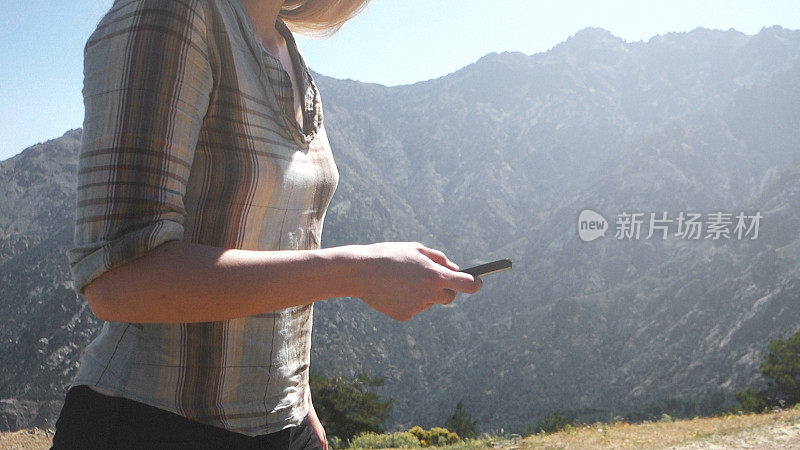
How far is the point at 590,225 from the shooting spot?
6619 cm

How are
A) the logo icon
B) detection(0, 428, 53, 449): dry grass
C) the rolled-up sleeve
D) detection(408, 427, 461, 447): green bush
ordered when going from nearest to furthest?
the rolled-up sleeve
detection(408, 427, 461, 447): green bush
detection(0, 428, 53, 449): dry grass
the logo icon

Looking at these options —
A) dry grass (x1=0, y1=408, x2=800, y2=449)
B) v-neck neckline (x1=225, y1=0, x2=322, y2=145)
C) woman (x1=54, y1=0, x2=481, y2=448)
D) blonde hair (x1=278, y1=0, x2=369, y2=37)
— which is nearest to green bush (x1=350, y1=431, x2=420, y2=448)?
dry grass (x1=0, y1=408, x2=800, y2=449)

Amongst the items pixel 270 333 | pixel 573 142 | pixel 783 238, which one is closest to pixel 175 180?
pixel 270 333

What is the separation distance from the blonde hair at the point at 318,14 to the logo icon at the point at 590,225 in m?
64.4

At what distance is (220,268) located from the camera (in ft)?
2.60

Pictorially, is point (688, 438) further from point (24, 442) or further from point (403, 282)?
point (24, 442)

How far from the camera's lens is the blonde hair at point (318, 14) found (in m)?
1.60

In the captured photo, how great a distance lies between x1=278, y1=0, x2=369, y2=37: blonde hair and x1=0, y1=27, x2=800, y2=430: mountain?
37.4 meters

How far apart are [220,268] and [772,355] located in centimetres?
2582

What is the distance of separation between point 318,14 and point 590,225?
68446 millimetres

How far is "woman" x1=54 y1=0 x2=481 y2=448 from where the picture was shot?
770 mm

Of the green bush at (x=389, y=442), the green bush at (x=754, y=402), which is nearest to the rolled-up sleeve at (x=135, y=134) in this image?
the green bush at (x=389, y=442)

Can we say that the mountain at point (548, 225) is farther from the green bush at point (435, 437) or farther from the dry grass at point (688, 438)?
the green bush at point (435, 437)

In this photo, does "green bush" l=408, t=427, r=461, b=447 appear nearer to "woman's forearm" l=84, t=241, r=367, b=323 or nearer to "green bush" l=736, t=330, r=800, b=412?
"green bush" l=736, t=330, r=800, b=412
